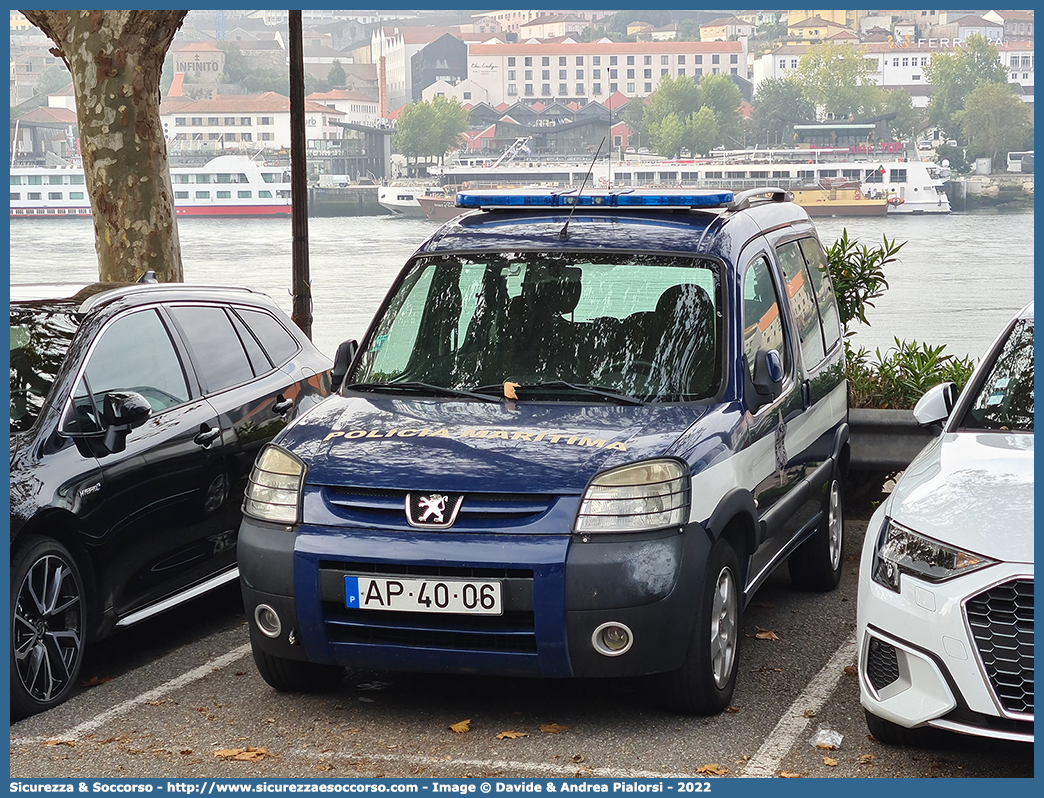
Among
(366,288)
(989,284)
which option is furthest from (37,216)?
(989,284)

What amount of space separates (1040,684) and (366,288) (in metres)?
48.0

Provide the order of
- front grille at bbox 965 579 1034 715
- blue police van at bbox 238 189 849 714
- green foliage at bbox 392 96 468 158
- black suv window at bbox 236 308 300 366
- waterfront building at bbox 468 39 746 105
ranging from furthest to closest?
waterfront building at bbox 468 39 746 105 → green foliage at bbox 392 96 468 158 → black suv window at bbox 236 308 300 366 → blue police van at bbox 238 189 849 714 → front grille at bbox 965 579 1034 715

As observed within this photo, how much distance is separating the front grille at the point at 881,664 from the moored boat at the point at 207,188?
68193 millimetres

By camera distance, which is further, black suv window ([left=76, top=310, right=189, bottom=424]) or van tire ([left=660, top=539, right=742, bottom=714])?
black suv window ([left=76, top=310, right=189, bottom=424])

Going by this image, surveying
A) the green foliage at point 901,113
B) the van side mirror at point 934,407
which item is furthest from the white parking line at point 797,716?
the green foliage at point 901,113

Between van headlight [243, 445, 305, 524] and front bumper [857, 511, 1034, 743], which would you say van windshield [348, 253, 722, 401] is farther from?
front bumper [857, 511, 1034, 743]

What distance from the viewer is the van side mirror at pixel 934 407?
17.5 ft

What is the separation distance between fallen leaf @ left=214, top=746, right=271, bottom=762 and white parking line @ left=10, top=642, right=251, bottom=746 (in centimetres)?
58

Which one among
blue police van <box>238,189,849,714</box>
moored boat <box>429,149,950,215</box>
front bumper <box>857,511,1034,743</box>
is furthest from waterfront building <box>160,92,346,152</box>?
front bumper <box>857,511,1034,743</box>

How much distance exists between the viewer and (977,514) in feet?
13.4

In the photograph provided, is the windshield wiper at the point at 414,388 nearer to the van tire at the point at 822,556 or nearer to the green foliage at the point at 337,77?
the van tire at the point at 822,556

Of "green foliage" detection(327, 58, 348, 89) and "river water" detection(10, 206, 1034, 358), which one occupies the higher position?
"green foliage" detection(327, 58, 348, 89)

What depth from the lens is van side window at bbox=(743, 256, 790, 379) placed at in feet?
17.7

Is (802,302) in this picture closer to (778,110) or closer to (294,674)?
(294,674)
